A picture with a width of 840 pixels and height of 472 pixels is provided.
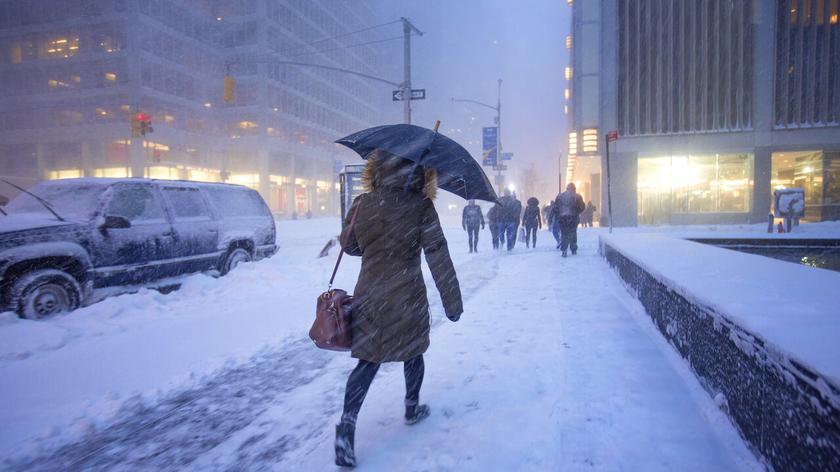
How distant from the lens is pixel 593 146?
29.0 m

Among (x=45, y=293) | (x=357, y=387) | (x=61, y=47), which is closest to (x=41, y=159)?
(x=61, y=47)

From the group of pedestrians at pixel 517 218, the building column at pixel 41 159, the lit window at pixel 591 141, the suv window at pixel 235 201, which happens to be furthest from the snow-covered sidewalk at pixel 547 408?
the building column at pixel 41 159

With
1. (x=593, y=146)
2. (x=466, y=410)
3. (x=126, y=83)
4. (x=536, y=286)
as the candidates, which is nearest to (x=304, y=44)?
(x=126, y=83)

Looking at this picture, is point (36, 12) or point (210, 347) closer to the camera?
point (210, 347)

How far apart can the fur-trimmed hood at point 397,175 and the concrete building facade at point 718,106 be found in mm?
26790

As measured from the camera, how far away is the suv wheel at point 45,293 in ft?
17.4

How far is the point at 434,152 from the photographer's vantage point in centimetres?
286

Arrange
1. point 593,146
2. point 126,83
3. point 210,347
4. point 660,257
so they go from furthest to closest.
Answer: point 126,83 → point 593,146 → point 660,257 → point 210,347

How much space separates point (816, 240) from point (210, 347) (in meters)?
10.5

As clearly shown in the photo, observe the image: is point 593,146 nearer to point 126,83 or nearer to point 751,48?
point 751,48

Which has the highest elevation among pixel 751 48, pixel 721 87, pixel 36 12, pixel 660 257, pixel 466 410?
pixel 36 12

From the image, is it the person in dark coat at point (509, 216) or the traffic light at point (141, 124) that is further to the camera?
the traffic light at point (141, 124)

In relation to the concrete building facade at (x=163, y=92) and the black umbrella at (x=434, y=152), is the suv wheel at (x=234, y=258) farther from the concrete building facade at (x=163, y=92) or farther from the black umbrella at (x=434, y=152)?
the concrete building facade at (x=163, y=92)

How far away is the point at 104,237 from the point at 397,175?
5.65 m
